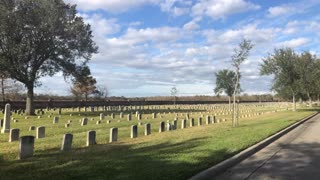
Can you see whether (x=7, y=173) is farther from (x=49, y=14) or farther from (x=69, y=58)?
(x=69, y=58)

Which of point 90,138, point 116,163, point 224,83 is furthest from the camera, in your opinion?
point 224,83

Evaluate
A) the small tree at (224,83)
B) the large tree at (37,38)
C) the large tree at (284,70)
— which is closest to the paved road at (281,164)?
the large tree at (37,38)

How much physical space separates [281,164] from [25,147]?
21.9ft

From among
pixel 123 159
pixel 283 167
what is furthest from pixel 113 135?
pixel 283 167

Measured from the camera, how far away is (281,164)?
38.9 ft

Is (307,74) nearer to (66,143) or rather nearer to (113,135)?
(113,135)

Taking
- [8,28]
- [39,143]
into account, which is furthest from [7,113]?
[8,28]

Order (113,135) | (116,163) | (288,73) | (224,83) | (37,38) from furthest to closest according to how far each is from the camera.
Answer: (224,83) → (288,73) → (37,38) → (113,135) → (116,163)

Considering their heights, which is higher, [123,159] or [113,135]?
[113,135]

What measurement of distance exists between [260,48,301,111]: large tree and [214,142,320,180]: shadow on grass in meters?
34.4

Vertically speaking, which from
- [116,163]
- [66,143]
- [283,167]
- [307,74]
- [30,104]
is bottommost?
[283,167]

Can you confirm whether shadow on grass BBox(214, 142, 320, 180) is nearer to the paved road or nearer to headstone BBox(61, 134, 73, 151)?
the paved road

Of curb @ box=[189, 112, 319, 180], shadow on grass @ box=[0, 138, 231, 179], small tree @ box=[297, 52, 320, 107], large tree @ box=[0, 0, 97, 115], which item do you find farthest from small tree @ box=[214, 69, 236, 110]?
shadow on grass @ box=[0, 138, 231, 179]

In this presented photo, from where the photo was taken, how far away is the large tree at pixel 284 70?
4822 centimetres
